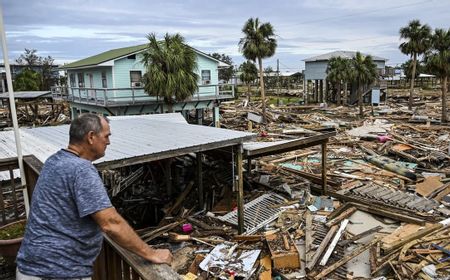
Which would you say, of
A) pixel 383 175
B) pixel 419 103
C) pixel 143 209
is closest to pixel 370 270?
pixel 143 209

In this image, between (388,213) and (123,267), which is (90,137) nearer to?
(123,267)

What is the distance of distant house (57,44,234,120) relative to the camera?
23062 millimetres

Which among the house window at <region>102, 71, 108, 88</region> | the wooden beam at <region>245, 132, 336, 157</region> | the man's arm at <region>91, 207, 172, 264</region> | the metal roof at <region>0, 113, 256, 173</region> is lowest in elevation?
the wooden beam at <region>245, 132, 336, 157</region>

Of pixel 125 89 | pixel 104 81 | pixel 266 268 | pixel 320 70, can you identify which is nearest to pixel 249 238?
pixel 266 268

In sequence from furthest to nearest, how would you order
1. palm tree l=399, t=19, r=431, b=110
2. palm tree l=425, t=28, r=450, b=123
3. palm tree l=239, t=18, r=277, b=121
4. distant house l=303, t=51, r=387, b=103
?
distant house l=303, t=51, r=387, b=103
palm tree l=399, t=19, r=431, b=110
palm tree l=239, t=18, r=277, b=121
palm tree l=425, t=28, r=450, b=123

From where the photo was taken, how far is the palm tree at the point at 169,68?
21016 mm

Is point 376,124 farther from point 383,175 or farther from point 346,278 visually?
point 346,278

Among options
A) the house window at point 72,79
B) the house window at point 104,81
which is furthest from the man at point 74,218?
the house window at point 72,79

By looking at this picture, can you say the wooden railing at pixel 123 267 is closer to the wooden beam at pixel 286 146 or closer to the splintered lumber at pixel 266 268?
the splintered lumber at pixel 266 268

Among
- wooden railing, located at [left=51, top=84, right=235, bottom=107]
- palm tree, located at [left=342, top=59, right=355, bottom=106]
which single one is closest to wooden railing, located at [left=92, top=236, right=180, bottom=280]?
wooden railing, located at [left=51, top=84, right=235, bottom=107]

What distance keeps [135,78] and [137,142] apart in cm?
1806

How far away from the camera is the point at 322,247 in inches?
333

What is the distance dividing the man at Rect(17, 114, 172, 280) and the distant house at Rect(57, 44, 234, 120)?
778 inches

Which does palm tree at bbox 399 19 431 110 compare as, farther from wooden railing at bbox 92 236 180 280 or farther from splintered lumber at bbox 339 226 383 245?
wooden railing at bbox 92 236 180 280
